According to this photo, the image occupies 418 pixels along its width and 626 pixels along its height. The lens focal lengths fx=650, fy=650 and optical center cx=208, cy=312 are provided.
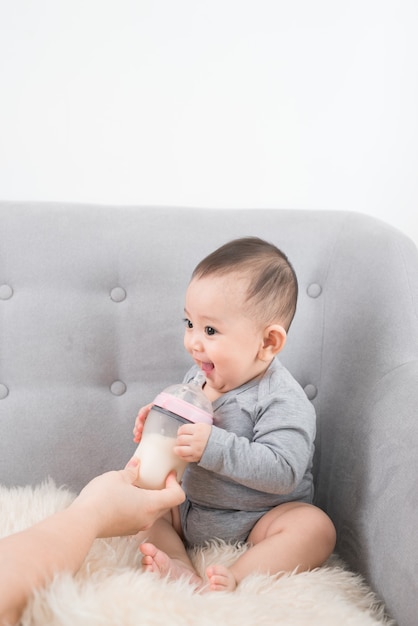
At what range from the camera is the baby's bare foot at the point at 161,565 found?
974 mm

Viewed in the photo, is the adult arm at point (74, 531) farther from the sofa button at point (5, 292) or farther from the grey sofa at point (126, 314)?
the sofa button at point (5, 292)

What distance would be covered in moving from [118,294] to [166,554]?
550mm

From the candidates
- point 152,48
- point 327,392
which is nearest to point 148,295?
point 327,392

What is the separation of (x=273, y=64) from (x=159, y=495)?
46.8 inches

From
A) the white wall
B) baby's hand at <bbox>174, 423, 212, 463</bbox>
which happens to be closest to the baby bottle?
baby's hand at <bbox>174, 423, 212, 463</bbox>

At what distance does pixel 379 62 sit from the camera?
173 cm

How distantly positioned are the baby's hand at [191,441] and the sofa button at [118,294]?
43 cm

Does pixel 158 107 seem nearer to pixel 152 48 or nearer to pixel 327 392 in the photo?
pixel 152 48

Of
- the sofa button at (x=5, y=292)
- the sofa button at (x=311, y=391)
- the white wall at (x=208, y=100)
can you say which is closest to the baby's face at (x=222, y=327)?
the sofa button at (x=311, y=391)

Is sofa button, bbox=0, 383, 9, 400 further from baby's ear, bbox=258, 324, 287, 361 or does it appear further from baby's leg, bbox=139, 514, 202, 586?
baby's ear, bbox=258, 324, 287, 361

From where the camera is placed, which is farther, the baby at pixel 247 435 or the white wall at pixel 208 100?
the white wall at pixel 208 100

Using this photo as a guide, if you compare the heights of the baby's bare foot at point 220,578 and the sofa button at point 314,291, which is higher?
the sofa button at point 314,291

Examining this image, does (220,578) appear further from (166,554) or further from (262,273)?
(262,273)

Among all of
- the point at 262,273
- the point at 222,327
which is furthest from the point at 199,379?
the point at 262,273
